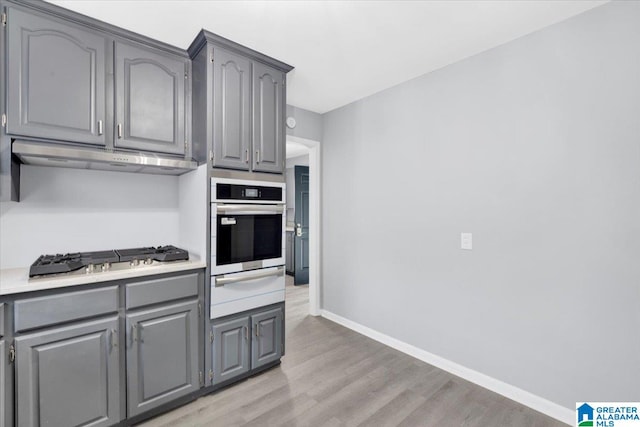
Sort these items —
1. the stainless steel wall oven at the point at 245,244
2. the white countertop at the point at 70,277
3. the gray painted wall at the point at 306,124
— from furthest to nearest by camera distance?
the gray painted wall at the point at 306,124 < the stainless steel wall oven at the point at 245,244 < the white countertop at the point at 70,277

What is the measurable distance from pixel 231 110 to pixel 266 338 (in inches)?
74.5

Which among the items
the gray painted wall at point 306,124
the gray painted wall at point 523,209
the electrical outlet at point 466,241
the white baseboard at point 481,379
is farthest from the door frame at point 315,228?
the electrical outlet at point 466,241

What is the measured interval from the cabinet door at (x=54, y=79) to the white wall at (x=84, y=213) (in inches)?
17.6

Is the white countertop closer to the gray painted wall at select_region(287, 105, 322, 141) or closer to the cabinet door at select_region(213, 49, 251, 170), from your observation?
the cabinet door at select_region(213, 49, 251, 170)

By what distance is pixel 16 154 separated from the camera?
1.68m

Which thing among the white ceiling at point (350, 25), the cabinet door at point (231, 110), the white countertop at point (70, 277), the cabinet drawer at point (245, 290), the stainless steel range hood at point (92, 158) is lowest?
the cabinet drawer at point (245, 290)

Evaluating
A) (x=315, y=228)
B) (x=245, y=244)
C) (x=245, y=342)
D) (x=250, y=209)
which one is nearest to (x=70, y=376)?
(x=245, y=342)

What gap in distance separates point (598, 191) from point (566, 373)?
1.21 meters

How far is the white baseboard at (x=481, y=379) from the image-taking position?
6.38ft

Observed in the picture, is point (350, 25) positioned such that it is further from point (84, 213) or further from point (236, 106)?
point (84, 213)

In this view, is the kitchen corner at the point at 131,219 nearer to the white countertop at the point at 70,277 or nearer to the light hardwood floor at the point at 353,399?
the white countertop at the point at 70,277

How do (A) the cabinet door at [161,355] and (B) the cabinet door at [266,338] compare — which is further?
(B) the cabinet door at [266,338]

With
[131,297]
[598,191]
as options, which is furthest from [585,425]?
[131,297]

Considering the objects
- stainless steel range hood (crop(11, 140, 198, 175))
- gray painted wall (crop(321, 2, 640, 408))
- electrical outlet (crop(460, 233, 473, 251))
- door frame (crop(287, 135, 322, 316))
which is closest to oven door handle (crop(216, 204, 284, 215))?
stainless steel range hood (crop(11, 140, 198, 175))
